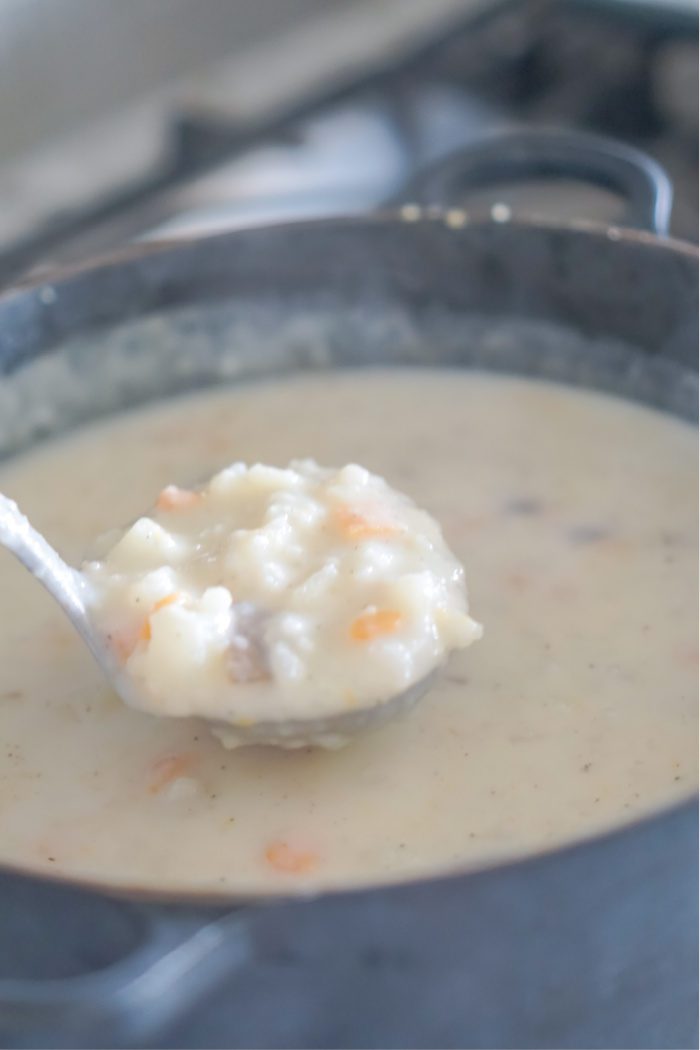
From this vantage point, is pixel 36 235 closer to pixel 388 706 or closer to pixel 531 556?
pixel 531 556

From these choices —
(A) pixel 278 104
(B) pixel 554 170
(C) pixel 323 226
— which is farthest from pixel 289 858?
(A) pixel 278 104

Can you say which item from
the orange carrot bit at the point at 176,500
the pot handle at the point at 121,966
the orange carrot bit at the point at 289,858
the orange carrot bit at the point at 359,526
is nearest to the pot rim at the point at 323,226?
the orange carrot bit at the point at 176,500

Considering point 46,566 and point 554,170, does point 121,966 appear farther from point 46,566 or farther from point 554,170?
point 554,170

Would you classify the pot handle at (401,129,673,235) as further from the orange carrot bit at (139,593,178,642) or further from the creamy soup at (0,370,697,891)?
the orange carrot bit at (139,593,178,642)

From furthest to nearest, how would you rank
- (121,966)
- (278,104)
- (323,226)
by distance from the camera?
(278,104) → (323,226) → (121,966)

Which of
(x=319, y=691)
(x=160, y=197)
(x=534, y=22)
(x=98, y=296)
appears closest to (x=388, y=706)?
(x=319, y=691)
